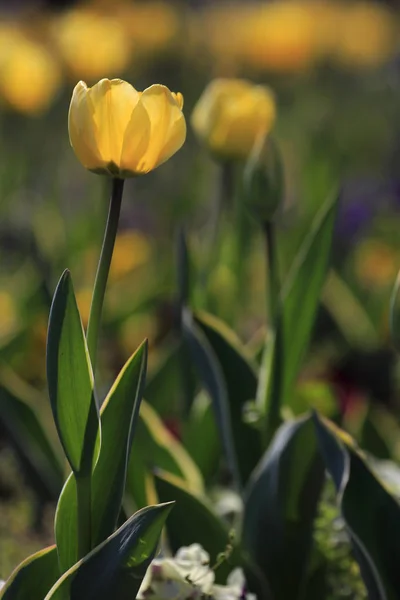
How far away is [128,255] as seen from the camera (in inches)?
79.0

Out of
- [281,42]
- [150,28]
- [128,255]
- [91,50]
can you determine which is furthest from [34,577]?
[150,28]

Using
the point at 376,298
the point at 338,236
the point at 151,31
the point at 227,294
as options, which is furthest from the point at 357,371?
the point at 151,31

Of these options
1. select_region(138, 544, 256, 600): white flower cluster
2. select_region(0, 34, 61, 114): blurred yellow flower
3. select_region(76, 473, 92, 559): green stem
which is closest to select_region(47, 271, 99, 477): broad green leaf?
select_region(76, 473, 92, 559): green stem

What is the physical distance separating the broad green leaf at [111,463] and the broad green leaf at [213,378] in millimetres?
252

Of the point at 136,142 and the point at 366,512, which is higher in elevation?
the point at 136,142

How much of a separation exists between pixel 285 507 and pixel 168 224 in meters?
1.48

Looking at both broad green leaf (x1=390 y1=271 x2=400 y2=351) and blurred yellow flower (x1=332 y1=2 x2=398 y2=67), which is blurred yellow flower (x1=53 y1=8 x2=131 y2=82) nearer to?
broad green leaf (x1=390 y1=271 x2=400 y2=351)

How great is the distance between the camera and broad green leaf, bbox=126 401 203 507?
1012 millimetres

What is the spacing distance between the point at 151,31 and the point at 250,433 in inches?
115

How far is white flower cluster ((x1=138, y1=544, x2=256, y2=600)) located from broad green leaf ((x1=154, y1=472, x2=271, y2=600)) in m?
0.12

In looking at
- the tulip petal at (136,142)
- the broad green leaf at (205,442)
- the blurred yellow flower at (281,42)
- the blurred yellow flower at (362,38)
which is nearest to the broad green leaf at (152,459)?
the broad green leaf at (205,442)

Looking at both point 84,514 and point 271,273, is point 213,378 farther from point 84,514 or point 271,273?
point 84,514

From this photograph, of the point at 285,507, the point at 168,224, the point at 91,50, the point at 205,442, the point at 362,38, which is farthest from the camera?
the point at 362,38

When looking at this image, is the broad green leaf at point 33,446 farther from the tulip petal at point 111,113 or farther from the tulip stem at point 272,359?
the tulip petal at point 111,113
